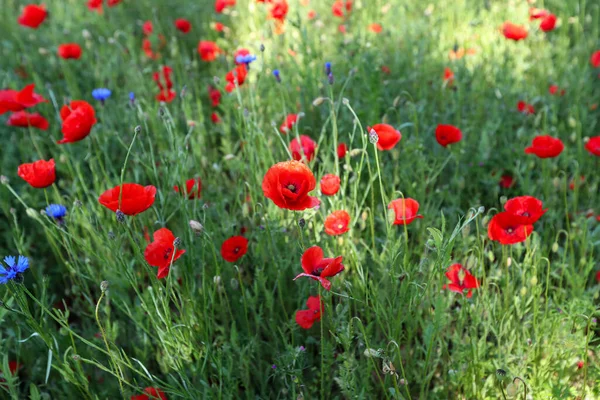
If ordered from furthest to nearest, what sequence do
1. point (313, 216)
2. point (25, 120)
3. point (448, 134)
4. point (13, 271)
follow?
point (25, 120) → point (448, 134) → point (313, 216) → point (13, 271)

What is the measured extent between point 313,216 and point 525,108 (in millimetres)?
1457

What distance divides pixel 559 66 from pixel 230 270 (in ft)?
8.16

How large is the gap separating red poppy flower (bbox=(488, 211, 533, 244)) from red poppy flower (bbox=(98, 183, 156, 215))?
0.94 meters

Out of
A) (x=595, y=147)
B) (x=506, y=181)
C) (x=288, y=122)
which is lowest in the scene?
(x=506, y=181)

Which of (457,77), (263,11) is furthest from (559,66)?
(263,11)

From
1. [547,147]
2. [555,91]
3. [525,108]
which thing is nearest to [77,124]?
[547,147]

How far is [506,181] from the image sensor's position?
2449 mm

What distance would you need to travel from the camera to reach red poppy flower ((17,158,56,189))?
5.74ft

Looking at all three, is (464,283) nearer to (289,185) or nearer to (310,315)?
(310,315)

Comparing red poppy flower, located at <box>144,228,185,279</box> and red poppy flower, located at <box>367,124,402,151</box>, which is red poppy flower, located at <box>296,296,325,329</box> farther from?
red poppy flower, located at <box>367,124,402,151</box>

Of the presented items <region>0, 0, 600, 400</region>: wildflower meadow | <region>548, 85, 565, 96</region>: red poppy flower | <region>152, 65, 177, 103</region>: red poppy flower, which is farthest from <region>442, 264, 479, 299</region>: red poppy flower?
<region>548, 85, 565, 96</region>: red poppy flower

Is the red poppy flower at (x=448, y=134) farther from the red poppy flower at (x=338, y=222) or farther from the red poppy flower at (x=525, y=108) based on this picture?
the red poppy flower at (x=525, y=108)

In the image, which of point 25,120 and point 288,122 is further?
point 25,120

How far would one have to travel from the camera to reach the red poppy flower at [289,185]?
4.61 ft
